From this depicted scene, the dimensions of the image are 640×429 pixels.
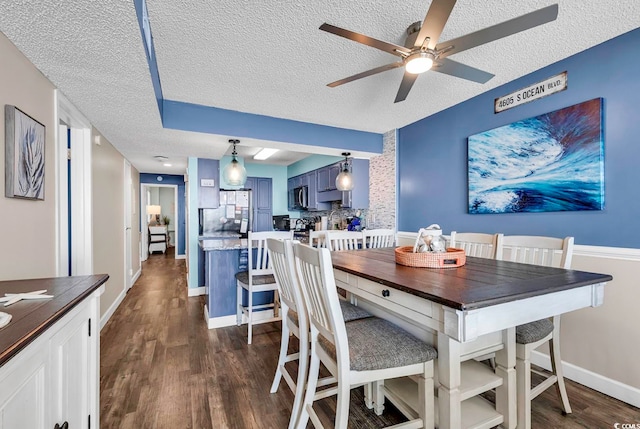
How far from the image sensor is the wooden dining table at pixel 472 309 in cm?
110

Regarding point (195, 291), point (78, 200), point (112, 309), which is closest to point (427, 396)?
point (78, 200)

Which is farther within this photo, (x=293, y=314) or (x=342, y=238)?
(x=342, y=238)

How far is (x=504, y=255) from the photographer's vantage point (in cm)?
248

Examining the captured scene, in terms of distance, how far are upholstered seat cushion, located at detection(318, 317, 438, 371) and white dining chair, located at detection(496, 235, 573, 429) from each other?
1.81 ft

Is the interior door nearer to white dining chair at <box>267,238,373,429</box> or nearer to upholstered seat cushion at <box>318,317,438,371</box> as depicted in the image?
white dining chair at <box>267,238,373,429</box>

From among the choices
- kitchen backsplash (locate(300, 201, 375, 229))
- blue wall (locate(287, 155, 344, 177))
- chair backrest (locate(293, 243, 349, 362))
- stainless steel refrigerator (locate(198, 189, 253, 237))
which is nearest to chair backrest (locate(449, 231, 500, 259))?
chair backrest (locate(293, 243, 349, 362))

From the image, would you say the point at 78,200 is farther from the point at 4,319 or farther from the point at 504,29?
the point at 504,29

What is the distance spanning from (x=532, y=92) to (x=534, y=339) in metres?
2.02

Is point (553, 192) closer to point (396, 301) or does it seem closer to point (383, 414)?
point (396, 301)

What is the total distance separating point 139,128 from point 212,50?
1.41 metres

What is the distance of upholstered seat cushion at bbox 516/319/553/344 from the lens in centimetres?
150

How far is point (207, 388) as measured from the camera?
2.03 meters

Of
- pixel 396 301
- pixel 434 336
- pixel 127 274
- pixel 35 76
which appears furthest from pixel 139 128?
pixel 434 336

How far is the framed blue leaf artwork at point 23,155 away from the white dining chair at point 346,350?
1481 mm
